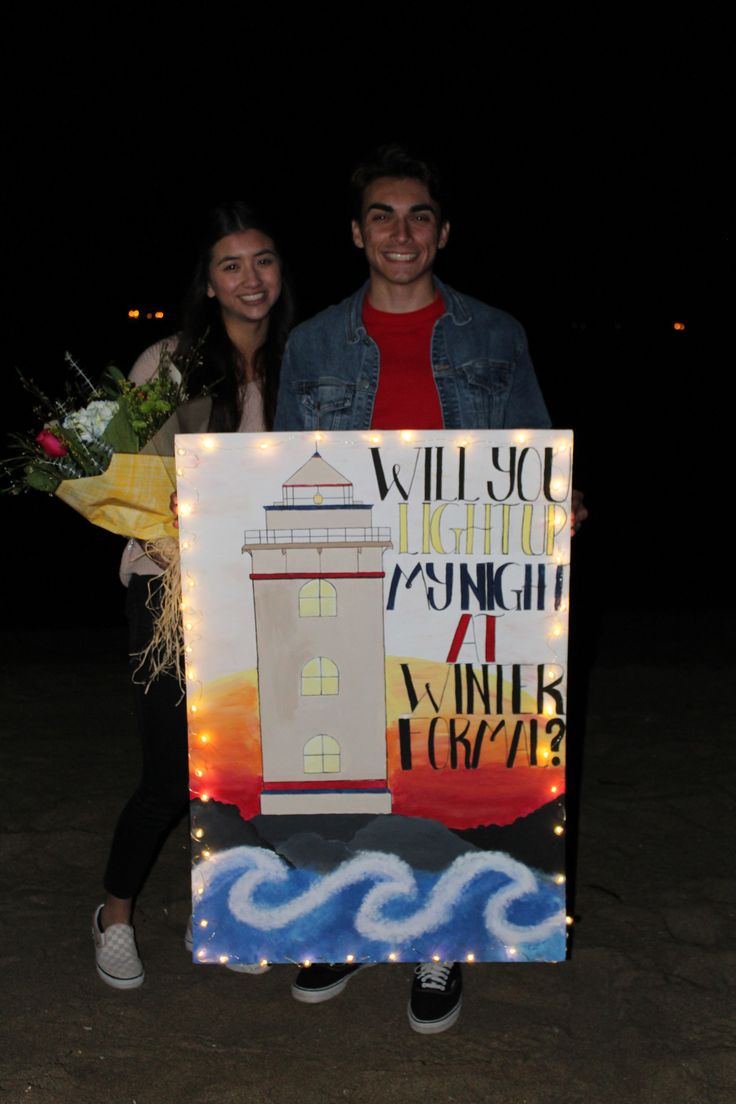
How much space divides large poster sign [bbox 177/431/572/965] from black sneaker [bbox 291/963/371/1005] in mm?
258

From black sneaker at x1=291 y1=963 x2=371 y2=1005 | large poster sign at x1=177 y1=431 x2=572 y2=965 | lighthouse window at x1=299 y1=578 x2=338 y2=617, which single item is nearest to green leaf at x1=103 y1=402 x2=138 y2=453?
large poster sign at x1=177 y1=431 x2=572 y2=965

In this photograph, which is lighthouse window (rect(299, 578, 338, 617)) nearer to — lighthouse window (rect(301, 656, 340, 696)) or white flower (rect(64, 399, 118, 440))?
lighthouse window (rect(301, 656, 340, 696))

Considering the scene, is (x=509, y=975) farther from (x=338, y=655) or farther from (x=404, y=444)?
(x=404, y=444)

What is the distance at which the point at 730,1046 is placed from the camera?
235 centimetres

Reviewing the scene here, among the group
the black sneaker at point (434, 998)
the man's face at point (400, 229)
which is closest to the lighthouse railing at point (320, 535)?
the man's face at point (400, 229)

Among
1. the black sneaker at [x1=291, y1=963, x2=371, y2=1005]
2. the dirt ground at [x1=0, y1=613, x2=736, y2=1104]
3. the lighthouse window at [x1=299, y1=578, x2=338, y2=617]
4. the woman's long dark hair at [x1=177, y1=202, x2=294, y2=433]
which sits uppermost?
the woman's long dark hair at [x1=177, y1=202, x2=294, y2=433]

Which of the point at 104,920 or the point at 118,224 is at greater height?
the point at 118,224

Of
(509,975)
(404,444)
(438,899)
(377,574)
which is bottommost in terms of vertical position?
(509,975)

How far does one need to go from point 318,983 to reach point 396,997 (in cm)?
19

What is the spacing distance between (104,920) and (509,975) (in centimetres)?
101

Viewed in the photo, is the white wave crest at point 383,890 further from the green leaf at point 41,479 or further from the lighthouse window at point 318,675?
the green leaf at point 41,479

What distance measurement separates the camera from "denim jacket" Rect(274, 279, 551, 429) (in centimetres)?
247

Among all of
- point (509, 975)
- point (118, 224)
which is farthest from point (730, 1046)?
point (118, 224)

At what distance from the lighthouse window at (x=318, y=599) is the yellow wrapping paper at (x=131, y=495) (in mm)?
361
